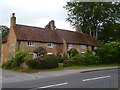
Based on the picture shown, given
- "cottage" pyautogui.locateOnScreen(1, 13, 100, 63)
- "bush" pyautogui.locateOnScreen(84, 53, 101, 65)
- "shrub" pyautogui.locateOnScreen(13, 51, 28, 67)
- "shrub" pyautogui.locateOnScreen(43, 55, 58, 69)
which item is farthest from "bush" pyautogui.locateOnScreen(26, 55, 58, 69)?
"cottage" pyautogui.locateOnScreen(1, 13, 100, 63)

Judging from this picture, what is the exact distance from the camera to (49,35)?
52.2 meters

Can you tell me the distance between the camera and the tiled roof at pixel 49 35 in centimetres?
4728

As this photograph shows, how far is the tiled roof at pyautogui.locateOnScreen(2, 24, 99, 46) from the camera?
47.3 meters

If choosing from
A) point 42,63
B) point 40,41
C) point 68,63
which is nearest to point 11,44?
point 40,41

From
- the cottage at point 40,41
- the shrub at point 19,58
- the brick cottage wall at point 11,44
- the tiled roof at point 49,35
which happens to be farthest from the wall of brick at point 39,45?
the shrub at point 19,58

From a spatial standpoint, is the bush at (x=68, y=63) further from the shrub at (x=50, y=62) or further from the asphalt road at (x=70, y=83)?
the asphalt road at (x=70, y=83)

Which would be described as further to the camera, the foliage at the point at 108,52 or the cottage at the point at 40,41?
the cottage at the point at 40,41

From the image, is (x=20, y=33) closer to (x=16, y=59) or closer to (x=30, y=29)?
(x=30, y=29)

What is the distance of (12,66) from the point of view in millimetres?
38375

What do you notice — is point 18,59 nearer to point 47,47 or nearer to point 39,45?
point 39,45

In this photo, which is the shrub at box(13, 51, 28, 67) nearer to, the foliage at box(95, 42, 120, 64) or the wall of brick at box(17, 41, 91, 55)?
the wall of brick at box(17, 41, 91, 55)

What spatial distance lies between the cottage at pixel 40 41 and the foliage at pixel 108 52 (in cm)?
1214

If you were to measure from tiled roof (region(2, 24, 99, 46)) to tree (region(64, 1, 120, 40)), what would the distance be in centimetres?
359

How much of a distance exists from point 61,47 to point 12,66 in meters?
16.6
